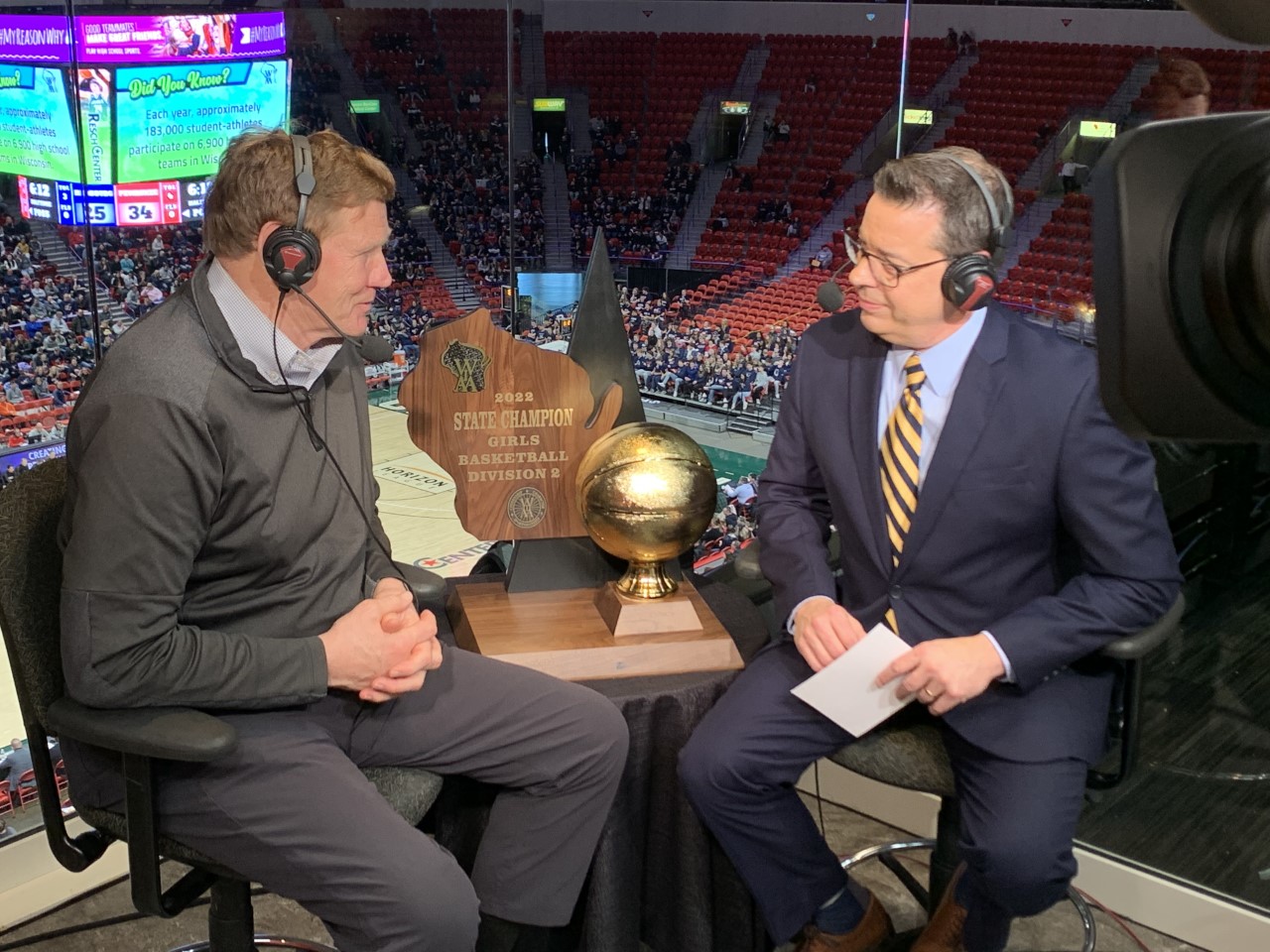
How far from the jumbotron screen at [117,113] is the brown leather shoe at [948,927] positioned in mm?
1780

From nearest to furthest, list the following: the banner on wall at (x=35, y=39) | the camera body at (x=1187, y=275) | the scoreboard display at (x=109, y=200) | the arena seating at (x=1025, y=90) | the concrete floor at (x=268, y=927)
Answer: the camera body at (x=1187, y=275) → the banner on wall at (x=35, y=39) → the scoreboard display at (x=109, y=200) → the concrete floor at (x=268, y=927) → the arena seating at (x=1025, y=90)

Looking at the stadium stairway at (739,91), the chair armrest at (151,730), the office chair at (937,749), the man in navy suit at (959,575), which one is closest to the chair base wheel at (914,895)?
the man in navy suit at (959,575)

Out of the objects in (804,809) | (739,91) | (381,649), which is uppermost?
(739,91)

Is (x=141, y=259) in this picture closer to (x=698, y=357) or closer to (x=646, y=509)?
(x=646, y=509)

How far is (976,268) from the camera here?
205cm

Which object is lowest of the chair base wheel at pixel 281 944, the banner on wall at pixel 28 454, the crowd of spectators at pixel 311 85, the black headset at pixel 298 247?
the chair base wheel at pixel 281 944

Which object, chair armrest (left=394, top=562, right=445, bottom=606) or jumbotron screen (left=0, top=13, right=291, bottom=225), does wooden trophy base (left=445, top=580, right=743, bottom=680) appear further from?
jumbotron screen (left=0, top=13, right=291, bottom=225)

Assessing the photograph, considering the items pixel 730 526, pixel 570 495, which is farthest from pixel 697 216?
pixel 570 495

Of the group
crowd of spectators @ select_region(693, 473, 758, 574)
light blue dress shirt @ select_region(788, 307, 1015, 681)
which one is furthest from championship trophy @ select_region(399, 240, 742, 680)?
crowd of spectators @ select_region(693, 473, 758, 574)

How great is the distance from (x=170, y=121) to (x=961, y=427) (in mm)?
1473

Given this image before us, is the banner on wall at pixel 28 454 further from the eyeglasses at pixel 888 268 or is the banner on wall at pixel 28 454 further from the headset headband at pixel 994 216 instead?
the headset headband at pixel 994 216

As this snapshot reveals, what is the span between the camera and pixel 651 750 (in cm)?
228

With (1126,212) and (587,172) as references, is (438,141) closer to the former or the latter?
(587,172)

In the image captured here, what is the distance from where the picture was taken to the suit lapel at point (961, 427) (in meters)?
2.07
